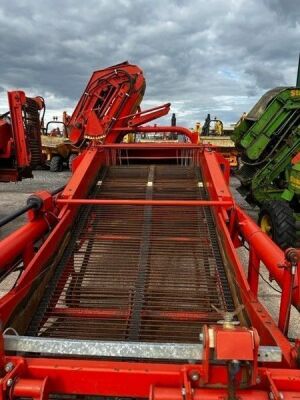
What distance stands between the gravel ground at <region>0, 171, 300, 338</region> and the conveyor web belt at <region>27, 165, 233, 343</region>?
3.98 feet

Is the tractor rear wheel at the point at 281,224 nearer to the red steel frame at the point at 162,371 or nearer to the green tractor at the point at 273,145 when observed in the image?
the green tractor at the point at 273,145

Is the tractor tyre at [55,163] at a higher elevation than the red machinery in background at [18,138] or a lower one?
lower

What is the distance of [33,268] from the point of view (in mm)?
3002

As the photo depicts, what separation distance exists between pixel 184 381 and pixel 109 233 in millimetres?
2225

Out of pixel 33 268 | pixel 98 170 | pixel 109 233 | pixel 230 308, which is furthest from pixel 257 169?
pixel 33 268

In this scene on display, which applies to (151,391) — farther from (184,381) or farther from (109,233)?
(109,233)

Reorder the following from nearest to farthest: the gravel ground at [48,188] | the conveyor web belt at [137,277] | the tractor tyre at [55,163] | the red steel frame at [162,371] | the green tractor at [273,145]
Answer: the red steel frame at [162,371], the conveyor web belt at [137,277], the gravel ground at [48,188], the green tractor at [273,145], the tractor tyre at [55,163]

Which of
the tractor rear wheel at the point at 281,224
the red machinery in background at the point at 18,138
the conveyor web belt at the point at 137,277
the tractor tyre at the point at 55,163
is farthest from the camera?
the tractor tyre at the point at 55,163

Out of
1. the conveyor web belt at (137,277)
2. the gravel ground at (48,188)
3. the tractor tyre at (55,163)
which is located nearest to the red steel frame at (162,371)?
the conveyor web belt at (137,277)

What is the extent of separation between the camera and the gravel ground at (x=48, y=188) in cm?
443

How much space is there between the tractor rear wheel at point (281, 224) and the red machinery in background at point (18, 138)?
14.6 ft

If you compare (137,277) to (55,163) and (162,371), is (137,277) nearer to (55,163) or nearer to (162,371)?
(162,371)

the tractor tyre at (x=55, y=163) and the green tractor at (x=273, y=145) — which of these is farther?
the tractor tyre at (x=55, y=163)

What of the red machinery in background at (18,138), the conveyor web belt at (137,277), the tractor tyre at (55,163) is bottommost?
the tractor tyre at (55,163)
